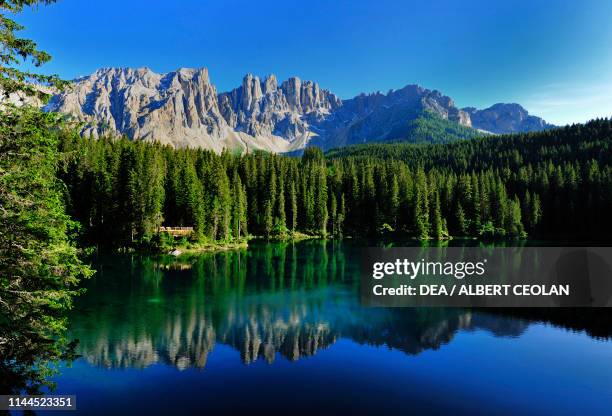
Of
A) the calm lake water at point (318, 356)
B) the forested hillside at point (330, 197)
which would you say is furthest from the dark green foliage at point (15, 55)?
the forested hillside at point (330, 197)

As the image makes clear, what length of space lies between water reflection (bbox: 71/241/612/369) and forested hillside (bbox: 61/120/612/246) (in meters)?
32.1

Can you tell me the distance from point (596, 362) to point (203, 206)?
70.7 meters

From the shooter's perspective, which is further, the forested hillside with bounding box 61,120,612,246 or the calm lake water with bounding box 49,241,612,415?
the forested hillside with bounding box 61,120,612,246

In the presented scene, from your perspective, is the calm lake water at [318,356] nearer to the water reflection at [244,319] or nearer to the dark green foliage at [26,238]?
the water reflection at [244,319]

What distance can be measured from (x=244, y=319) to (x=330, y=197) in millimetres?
92125

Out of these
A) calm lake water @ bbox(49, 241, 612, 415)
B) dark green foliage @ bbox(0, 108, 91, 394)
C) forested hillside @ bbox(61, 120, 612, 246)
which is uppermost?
forested hillside @ bbox(61, 120, 612, 246)

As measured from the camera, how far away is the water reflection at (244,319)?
27.8 m

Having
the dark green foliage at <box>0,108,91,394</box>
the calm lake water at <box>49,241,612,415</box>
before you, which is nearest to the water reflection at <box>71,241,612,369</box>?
the calm lake water at <box>49,241,612,415</box>

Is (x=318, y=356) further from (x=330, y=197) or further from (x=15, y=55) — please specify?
(x=330, y=197)

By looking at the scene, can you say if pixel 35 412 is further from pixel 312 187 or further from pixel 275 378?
pixel 312 187

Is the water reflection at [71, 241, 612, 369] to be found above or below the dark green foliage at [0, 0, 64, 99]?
below

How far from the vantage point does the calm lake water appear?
20797mm

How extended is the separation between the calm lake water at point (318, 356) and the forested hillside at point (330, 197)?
135 feet

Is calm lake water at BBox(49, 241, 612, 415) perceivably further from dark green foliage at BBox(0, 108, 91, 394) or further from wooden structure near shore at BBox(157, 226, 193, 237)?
wooden structure near shore at BBox(157, 226, 193, 237)
